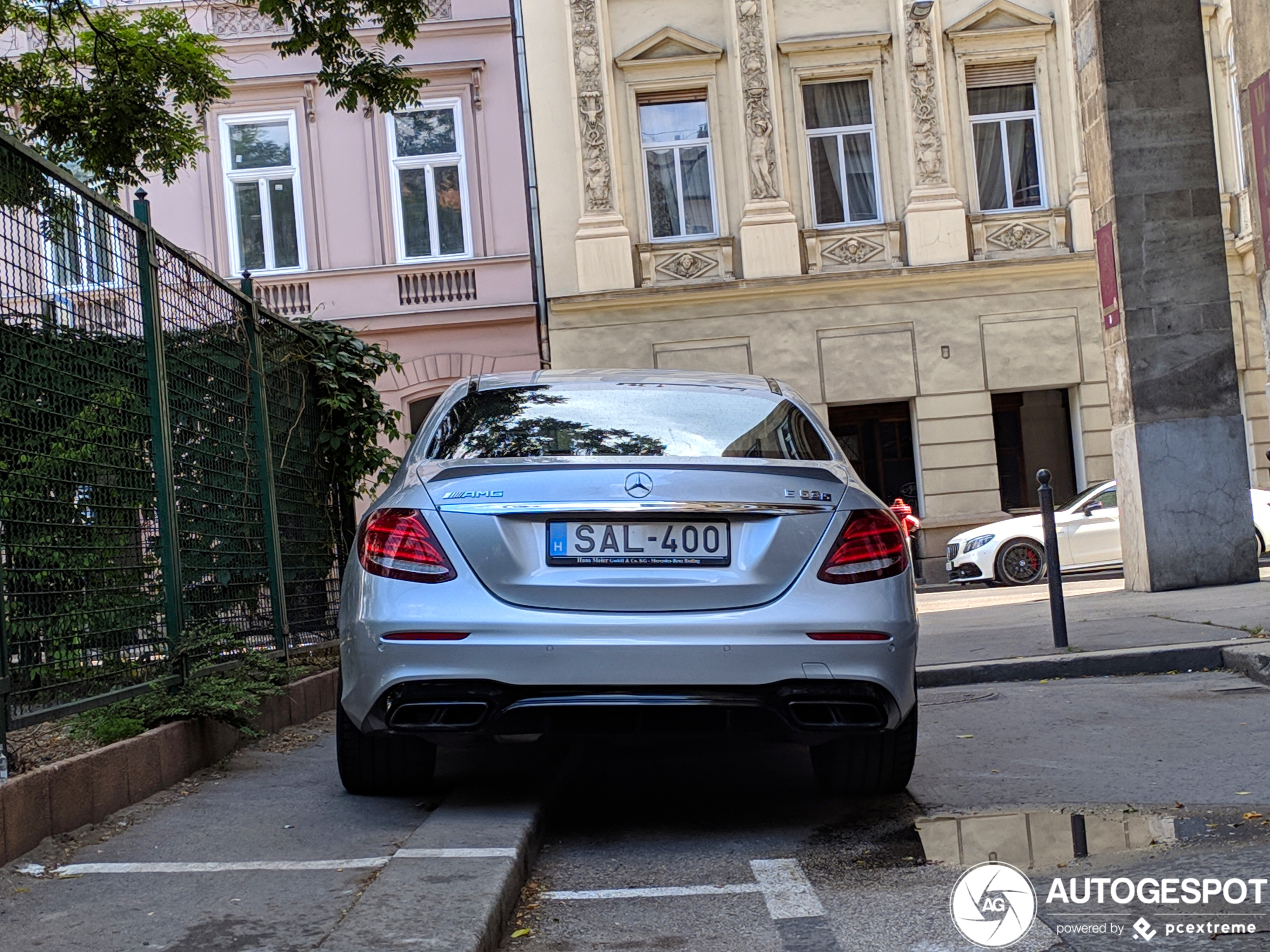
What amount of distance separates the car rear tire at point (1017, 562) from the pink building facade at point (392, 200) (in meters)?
8.08

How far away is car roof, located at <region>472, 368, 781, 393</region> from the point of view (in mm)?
5539

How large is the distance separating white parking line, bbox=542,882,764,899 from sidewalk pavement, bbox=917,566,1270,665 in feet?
14.8

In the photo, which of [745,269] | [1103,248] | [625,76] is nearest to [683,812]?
[1103,248]

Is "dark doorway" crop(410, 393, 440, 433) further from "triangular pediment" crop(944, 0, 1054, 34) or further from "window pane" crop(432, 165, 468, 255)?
"triangular pediment" crop(944, 0, 1054, 34)

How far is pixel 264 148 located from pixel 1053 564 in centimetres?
1843

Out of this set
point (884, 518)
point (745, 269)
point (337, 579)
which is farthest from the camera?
point (745, 269)

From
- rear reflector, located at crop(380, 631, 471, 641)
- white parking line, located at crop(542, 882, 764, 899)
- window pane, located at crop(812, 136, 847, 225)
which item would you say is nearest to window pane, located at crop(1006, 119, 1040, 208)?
window pane, located at crop(812, 136, 847, 225)

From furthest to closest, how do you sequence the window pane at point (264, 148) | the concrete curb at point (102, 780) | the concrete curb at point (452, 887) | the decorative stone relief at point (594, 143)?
the window pane at point (264, 148) < the decorative stone relief at point (594, 143) < the concrete curb at point (102, 780) < the concrete curb at point (452, 887)

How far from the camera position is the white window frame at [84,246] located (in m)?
4.95

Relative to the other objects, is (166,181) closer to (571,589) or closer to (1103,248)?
(1103,248)

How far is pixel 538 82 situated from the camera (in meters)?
23.7

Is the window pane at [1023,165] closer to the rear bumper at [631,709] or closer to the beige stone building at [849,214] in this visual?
the beige stone building at [849,214]

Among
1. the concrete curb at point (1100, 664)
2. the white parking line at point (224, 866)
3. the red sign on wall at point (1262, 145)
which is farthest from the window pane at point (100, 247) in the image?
the red sign on wall at point (1262, 145)

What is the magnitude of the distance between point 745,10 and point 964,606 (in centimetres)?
1229
